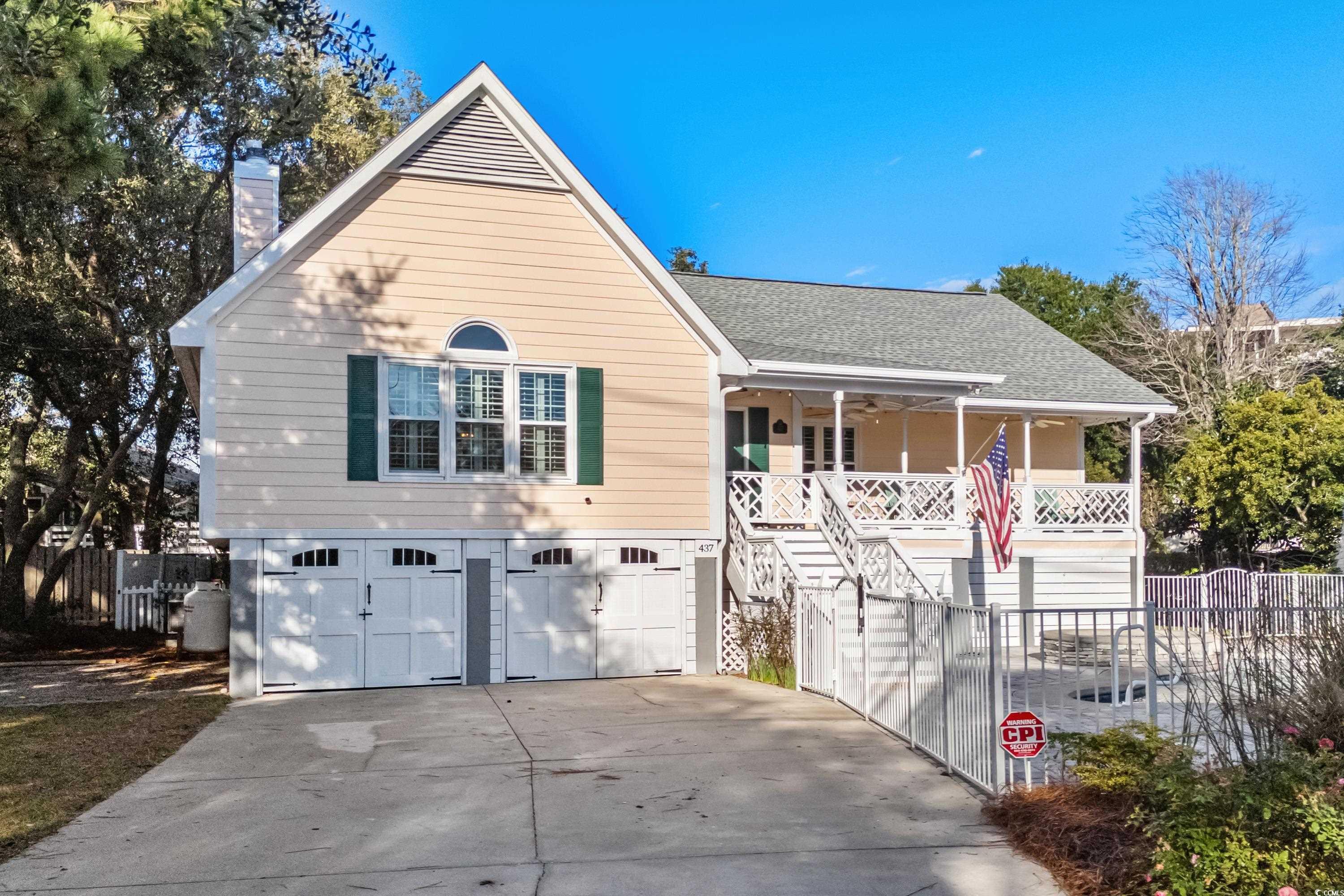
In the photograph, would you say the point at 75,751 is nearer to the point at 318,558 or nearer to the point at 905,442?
the point at 318,558

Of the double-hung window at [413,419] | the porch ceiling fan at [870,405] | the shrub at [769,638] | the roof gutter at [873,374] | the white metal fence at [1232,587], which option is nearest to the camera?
the shrub at [769,638]

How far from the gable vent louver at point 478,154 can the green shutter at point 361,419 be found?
9.11 ft

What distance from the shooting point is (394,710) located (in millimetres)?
12672

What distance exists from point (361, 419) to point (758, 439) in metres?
8.09

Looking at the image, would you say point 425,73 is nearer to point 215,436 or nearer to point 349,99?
point 349,99

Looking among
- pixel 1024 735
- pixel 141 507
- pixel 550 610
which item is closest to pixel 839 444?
pixel 550 610

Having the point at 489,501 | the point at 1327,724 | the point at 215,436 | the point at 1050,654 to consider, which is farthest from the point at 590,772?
the point at 1050,654

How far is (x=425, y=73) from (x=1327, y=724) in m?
28.3

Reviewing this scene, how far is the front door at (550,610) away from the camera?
15.3 m

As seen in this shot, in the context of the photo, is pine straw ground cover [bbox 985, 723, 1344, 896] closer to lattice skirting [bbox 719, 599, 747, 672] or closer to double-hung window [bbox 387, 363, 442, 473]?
lattice skirting [bbox 719, 599, 747, 672]

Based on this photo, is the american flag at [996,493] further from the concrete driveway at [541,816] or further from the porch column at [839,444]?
the concrete driveway at [541,816]

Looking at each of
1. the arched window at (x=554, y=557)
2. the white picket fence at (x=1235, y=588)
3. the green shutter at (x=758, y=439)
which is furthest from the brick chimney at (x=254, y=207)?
the white picket fence at (x=1235, y=588)

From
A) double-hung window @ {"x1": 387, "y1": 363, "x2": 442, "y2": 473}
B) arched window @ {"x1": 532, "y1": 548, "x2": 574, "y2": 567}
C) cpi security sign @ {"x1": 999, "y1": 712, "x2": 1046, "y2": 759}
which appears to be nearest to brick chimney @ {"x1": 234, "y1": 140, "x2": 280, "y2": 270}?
double-hung window @ {"x1": 387, "y1": 363, "x2": 442, "y2": 473}

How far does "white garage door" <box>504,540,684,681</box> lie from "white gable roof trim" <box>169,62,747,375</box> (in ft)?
10.5
